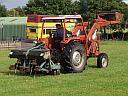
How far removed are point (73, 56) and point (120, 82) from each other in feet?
11.3

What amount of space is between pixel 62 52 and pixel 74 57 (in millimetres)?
550

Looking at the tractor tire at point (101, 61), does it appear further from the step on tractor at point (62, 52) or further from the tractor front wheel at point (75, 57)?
the tractor front wheel at point (75, 57)

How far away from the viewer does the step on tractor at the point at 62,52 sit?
15344mm

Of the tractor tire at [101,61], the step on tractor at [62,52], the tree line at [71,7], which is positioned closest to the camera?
the step on tractor at [62,52]

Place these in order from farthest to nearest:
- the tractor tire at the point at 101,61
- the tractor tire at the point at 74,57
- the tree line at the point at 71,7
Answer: the tree line at the point at 71,7, the tractor tire at the point at 101,61, the tractor tire at the point at 74,57

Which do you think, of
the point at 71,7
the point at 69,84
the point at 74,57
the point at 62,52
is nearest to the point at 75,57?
the point at 74,57

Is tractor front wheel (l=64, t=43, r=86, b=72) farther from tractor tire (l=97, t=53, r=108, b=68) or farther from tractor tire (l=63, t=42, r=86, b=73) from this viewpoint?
tractor tire (l=97, t=53, r=108, b=68)

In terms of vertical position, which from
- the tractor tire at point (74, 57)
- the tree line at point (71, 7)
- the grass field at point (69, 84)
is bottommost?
the grass field at point (69, 84)

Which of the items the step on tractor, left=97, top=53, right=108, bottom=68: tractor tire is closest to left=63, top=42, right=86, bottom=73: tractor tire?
the step on tractor

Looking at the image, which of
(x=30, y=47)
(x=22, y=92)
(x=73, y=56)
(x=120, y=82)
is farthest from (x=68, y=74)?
(x=22, y=92)

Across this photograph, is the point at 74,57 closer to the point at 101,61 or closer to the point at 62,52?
the point at 62,52

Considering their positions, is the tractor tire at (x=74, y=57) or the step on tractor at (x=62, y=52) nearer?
the step on tractor at (x=62, y=52)

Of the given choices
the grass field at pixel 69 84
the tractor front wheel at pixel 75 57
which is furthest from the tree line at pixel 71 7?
the grass field at pixel 69 84

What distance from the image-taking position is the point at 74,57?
16250mm
